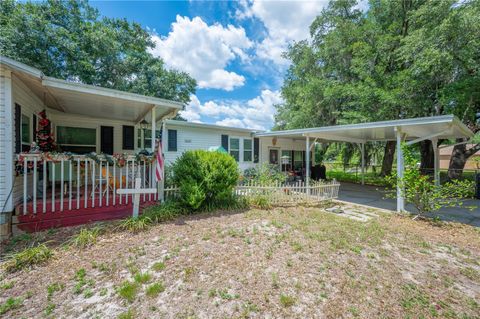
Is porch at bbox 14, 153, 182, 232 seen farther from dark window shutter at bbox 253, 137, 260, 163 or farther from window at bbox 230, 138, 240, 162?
dark window shutter at bbox 253, 137, 260, 163

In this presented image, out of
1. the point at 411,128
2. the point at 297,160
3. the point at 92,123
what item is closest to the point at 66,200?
the point at 92,123

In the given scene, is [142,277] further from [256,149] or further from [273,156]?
[273,156]

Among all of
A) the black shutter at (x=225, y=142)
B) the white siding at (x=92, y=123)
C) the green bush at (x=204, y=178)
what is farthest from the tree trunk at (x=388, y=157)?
the white siding at (x=92, y=123)

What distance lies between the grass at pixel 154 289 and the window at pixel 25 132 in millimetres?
4997

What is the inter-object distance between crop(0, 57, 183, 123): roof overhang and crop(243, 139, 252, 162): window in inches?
228

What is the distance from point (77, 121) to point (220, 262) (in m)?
7.94

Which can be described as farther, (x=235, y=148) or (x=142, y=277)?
(x=235, y=148)

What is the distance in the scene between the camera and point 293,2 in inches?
373

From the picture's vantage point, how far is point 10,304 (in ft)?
7.84

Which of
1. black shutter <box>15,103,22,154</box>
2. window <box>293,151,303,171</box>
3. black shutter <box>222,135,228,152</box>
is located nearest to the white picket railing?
black shutter <box>15,103,22,154</box>

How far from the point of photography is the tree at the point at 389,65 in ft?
29.7

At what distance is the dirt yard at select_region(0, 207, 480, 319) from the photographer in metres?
2.39

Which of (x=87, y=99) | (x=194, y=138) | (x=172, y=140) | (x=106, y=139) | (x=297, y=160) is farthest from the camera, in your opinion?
(x=297, y=160)

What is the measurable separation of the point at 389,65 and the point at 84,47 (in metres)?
19.1
